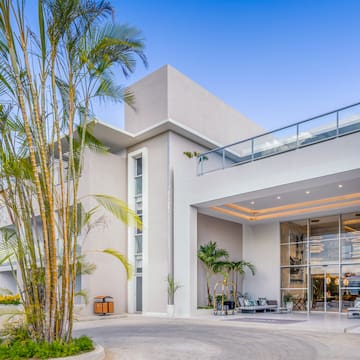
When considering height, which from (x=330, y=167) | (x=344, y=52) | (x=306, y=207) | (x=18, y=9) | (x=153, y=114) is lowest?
(x=306, y=207)

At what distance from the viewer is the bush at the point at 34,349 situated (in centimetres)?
568

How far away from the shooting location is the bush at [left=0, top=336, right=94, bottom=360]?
224 inches

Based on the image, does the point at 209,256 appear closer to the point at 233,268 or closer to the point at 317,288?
the point at 233,268

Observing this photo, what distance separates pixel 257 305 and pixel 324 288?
9.34ft

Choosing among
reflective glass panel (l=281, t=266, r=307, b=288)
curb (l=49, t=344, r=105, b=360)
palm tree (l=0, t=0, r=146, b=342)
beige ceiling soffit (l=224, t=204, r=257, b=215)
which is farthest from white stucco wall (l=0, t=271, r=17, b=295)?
curb (l=49, t=344, r=105, b=360)

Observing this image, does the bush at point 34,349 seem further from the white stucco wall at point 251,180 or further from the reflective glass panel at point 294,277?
the reflective glass panel at point 294,277

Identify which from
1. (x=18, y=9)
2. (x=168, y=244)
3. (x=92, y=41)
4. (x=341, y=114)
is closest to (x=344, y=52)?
(x=341, y=114)

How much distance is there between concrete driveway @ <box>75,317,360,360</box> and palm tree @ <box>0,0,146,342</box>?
1.76 meters

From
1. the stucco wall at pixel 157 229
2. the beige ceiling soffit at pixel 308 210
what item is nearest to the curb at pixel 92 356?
A: the stucco wall at pixel 157 229

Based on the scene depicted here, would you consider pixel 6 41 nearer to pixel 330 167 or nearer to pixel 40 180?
pixel 40 180

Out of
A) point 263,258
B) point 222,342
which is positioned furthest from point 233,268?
point 222,342

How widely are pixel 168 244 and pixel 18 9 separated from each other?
11001 mm

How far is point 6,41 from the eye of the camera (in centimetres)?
607

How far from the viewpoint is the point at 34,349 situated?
5.77m
